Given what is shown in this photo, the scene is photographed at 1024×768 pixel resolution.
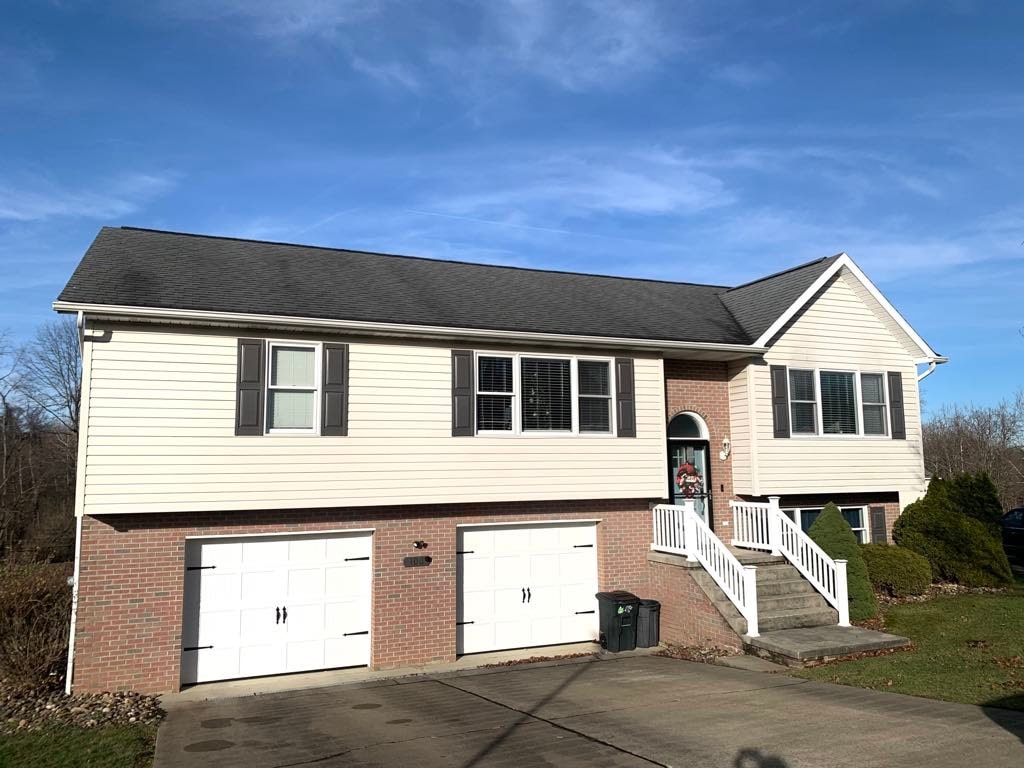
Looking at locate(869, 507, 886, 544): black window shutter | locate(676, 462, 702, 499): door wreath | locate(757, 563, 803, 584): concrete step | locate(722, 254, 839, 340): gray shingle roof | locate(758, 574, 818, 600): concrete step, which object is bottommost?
locate(758, 574, 818, 600): concrete step

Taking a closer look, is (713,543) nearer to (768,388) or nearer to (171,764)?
(768,388)

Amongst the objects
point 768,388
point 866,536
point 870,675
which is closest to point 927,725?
point 870,675

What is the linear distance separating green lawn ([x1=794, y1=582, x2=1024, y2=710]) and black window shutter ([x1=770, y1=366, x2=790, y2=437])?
153 inches

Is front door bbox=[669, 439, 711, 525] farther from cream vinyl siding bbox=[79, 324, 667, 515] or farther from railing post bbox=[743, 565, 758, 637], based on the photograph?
railing post bbox=[743, 565, 758, 637]

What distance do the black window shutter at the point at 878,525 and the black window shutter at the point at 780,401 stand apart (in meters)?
3.35

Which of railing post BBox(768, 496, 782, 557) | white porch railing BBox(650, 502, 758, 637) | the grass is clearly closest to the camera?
the grass

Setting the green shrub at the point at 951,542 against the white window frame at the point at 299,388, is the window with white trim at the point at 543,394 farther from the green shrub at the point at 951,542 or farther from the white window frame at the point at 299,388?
the green shrub at the point at 951,542

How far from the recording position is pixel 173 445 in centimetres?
1129

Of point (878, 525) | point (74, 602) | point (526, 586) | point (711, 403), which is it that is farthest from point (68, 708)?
point (878, 525)

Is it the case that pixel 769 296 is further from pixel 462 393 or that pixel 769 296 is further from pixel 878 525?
pixel 462 393

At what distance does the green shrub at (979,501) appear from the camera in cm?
1684

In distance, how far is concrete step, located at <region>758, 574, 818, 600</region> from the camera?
13.3m

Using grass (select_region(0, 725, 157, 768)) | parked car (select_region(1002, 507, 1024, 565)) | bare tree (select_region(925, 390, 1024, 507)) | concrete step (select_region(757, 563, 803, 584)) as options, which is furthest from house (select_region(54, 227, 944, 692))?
bare tree (select_region(925, 390, 1024, 507))

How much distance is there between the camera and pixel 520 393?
13.7 meters
